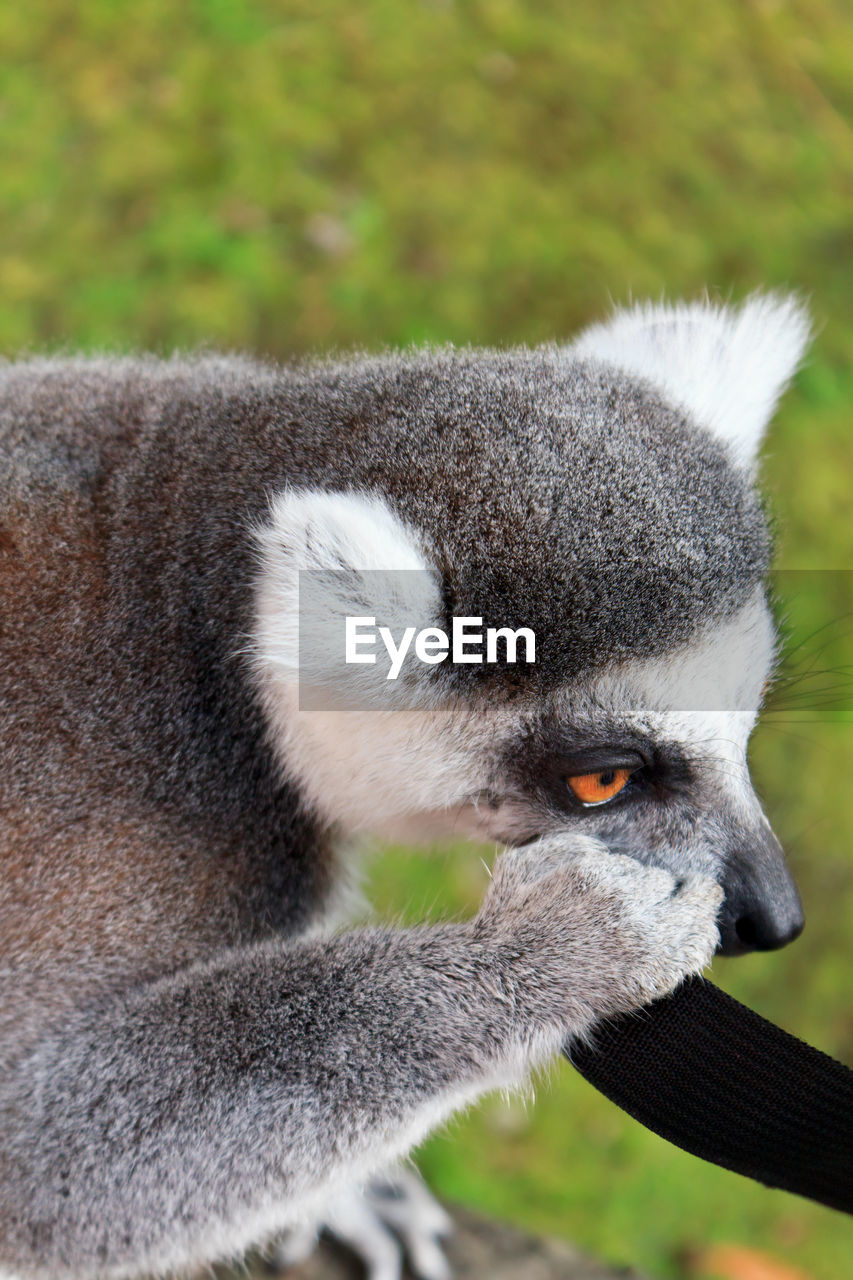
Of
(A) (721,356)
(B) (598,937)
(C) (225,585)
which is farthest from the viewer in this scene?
(A) (721,356)

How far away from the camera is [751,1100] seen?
191 centimetres

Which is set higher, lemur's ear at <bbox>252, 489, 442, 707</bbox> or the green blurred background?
the green blurred background

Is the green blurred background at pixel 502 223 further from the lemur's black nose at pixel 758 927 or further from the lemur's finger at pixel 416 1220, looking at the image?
the lemur's black nose at pixel 758 927

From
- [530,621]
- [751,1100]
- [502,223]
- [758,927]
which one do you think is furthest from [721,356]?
[502,223]

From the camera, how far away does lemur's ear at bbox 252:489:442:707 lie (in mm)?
2039

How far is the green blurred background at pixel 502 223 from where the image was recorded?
4379 mm

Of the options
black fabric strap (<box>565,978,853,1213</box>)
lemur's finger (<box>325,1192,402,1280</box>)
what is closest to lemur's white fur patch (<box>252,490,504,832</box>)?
black fabric strap (<box>565,978,853,1213</box>)

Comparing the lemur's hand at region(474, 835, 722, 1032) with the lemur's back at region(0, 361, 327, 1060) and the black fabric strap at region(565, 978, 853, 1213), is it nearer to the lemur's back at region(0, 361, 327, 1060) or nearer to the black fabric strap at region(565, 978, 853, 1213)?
the black fabric strap at region(565, 978, 853, 1213)

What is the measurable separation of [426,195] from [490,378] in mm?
3592

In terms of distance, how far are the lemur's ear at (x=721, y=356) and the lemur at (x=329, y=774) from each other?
0.68 feet

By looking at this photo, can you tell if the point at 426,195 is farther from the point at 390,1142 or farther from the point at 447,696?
the point at 390,1142

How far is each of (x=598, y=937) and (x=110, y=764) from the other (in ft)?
3.50

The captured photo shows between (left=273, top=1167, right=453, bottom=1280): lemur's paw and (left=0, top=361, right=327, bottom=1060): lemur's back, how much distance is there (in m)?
1.20

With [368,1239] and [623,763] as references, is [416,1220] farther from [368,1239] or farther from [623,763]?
Answer: [623,763]
